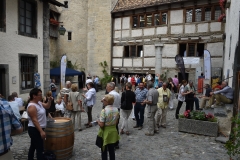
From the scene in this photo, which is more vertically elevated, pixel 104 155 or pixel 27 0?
pixel 27 0

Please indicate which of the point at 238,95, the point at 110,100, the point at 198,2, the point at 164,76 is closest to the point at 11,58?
the point at 110,100

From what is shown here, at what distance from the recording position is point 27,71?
10422 millimetres

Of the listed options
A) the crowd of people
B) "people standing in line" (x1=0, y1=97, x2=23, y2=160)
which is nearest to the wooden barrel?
the crowd of people

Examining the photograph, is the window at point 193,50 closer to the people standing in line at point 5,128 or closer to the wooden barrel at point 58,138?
the wooden barrel at point 58,138

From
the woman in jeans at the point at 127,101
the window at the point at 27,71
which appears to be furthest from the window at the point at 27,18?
the woman in jeans at the point at 127,101

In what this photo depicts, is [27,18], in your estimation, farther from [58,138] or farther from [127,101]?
[58,138]

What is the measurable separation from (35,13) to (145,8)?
10235 mm

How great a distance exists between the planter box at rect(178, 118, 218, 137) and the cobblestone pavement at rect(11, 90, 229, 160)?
0.17 m

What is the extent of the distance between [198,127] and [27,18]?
8.93 m

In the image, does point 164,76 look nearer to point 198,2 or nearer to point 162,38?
point 162,38

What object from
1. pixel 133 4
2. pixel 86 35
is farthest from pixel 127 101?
pixel 86 35

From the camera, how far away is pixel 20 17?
9789 mm

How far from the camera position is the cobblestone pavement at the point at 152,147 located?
4.94 metres

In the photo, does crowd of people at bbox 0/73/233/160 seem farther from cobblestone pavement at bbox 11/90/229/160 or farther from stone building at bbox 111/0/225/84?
stone building at bbox 111/0/225/84
